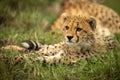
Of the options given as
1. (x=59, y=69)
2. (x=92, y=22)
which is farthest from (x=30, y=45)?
(x=59, y=69)

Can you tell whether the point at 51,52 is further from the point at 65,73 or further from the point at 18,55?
the point at 65,73

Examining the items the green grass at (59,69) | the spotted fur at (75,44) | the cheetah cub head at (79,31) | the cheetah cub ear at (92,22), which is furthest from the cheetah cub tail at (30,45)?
the cheetah cub ear at (92,22)

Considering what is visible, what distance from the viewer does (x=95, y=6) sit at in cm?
830

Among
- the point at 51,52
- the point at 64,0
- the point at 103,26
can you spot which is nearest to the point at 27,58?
the point at 51,52

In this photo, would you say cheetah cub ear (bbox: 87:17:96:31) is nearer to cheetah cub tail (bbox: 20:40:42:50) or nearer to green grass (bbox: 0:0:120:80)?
green grass (bbox: 0:0:120:80)

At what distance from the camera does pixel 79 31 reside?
19.3 feet

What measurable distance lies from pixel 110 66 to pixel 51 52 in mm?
1184

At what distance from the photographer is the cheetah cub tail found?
6379 mm

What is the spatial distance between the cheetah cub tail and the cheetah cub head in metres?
0.57

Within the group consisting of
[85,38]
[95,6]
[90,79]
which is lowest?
[90,79]

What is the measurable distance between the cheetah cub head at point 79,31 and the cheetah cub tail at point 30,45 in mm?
571

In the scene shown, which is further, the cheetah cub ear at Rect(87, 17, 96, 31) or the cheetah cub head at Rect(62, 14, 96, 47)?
the cheetah cub ear at Rect(87, 17, 96, 31)

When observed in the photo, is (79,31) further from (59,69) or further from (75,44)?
(59,69)

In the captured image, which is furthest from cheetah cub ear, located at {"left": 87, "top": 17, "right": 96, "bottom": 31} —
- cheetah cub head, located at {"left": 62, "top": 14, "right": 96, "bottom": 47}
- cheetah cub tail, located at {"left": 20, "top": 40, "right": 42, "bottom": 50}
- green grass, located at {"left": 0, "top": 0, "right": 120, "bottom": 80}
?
cheetah cub tail, located at {"left": 20, "top": 40, "right": 42, "bottom": 50}
